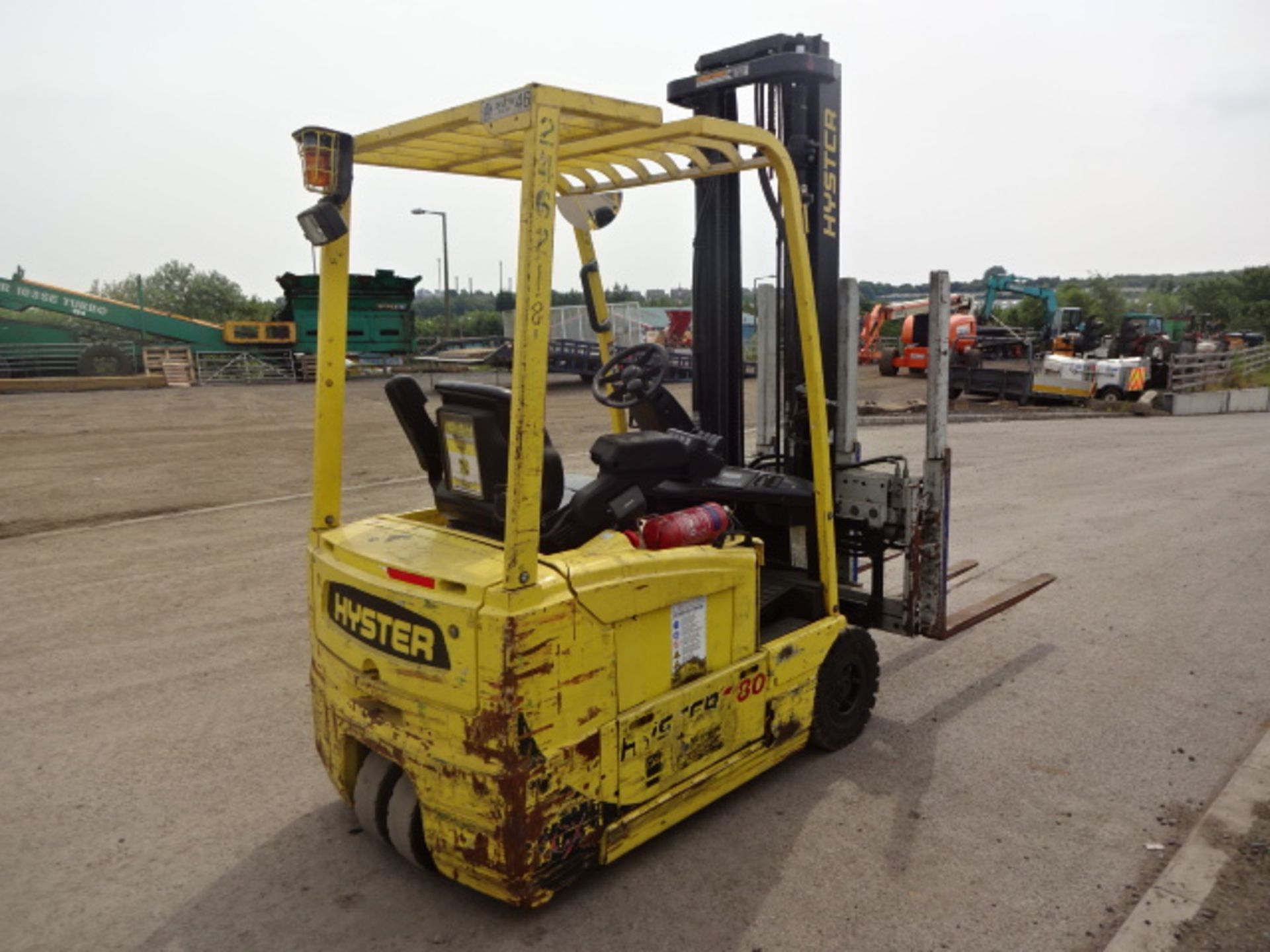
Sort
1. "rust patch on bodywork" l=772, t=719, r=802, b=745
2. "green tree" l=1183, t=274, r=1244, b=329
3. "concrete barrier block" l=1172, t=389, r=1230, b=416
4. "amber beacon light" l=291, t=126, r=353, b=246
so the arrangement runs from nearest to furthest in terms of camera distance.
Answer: "amber beacon light" l=291, t=126, r=353, b=246
"rust patch on bodywork" l=772, t=719, r=802, b=745
"concrete barrier block" l=1172, t=389, r=1230, b=416
"green tree" l=1183, t=274, r=1244, b=329

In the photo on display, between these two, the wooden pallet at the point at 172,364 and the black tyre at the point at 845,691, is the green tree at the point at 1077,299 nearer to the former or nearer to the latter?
the wooden pallet at the point at 172,364

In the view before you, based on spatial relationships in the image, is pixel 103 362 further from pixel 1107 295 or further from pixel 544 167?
pixel 1107 295

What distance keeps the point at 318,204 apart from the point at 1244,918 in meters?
4.10

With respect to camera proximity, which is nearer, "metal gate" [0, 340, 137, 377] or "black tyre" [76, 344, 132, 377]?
"metal gate" [0, 340, 137, 377]

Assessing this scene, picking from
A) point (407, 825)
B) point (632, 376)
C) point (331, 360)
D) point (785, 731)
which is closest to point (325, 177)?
point (331, 360)

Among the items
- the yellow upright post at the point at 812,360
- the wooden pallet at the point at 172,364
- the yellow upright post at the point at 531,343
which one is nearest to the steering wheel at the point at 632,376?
the yellow upright post at the point at 812,360

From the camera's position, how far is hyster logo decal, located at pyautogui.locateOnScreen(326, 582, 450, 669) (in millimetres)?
3238

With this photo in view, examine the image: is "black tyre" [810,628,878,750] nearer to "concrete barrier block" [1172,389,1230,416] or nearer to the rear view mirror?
the rear view mirror

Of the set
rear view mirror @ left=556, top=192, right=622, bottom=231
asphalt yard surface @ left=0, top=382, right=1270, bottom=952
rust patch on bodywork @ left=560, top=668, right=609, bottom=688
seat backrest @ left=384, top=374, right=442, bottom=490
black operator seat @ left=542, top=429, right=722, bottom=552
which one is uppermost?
rear view mirror @ left=556, top=192, right=622, bottom=231

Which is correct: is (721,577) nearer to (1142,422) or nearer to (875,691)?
(875,691)

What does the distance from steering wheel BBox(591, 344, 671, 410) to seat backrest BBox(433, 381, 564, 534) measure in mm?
763

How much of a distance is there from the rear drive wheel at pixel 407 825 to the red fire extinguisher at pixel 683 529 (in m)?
1.25

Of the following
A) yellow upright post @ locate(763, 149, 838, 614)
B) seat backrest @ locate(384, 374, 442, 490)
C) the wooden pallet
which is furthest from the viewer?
the wooden pallet

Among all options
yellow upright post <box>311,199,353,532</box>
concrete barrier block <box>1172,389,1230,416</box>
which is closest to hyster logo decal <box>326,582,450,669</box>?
yellow upright post <box>311,199,353,532</box>
